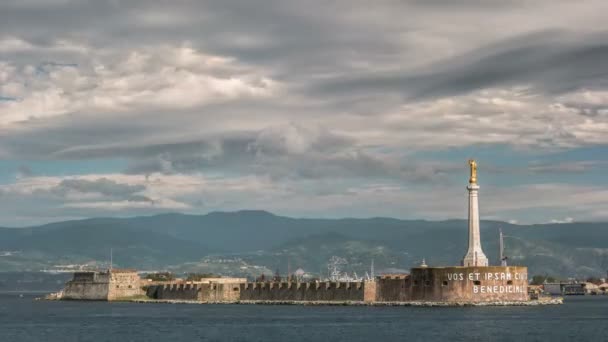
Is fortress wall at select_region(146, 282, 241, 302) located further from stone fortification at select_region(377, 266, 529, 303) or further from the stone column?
the stone column

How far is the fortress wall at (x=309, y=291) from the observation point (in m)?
164

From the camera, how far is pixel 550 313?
148375 millimetres

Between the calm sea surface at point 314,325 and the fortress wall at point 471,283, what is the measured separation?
258cm

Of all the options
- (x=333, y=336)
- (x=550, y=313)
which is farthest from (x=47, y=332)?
(x=550, y=313)

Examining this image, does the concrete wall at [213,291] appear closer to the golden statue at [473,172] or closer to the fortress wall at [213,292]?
the fortress wall at [213,292]

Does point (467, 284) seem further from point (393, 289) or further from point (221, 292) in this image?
point (221, 292)

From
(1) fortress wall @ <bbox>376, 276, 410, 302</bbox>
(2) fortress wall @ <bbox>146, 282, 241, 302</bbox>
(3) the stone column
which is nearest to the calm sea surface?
(1) fortress wall @ <bbox>376, 276, 410, 302</bbox>

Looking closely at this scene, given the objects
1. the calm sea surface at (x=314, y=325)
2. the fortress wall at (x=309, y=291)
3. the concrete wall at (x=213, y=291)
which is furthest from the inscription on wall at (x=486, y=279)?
the concrete wall at (x=213, y=291)

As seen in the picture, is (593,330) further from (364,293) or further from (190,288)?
(190,288)

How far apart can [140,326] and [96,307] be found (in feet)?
203

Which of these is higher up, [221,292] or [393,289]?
[393,289]

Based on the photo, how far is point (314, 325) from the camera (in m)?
123

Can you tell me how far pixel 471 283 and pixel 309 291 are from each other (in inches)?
1406

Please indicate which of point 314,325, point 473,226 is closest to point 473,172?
point 473,226
